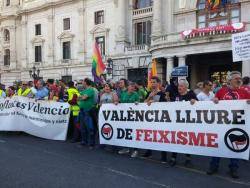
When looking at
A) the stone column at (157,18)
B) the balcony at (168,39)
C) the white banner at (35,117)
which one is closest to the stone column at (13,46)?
the stone column at (157,18)

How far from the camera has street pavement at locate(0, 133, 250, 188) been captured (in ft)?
19.2

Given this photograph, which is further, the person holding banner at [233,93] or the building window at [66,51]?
the building window at [66,51]

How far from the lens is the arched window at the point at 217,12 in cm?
2761

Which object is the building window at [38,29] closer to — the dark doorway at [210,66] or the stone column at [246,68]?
the dark doorway at [210,66]

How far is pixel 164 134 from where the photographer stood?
7.44 meters

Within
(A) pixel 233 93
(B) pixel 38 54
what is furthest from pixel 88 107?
(B) pixel 38 54

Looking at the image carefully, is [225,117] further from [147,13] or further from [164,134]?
[147,13]

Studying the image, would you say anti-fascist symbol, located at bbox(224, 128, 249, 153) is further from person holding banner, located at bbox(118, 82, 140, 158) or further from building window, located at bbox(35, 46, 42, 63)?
building window, located at bbox(35, 46, 42, 63)

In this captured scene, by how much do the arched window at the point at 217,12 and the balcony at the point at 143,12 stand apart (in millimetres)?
5147

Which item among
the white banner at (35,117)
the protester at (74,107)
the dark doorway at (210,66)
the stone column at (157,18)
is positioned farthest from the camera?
the stone column at (157,18)

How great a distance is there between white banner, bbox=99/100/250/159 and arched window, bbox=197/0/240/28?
21.9m

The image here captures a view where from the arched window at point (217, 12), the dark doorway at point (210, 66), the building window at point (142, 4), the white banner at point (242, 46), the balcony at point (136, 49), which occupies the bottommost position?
the white banner at point (242, 46)

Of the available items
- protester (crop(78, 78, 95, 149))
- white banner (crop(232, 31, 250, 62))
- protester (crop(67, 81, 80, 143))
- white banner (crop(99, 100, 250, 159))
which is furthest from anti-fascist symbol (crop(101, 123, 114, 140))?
white banner (crop(232, 31, 250, 62))

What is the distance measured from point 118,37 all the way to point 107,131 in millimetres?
26290
